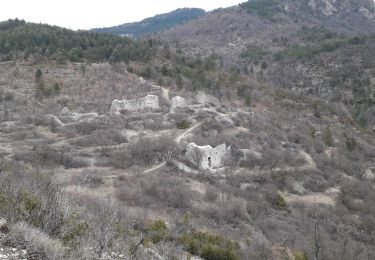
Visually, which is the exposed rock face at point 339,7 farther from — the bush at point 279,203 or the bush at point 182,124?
the bush at point 279,203

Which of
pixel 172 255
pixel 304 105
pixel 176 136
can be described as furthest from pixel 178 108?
pixel 172 255

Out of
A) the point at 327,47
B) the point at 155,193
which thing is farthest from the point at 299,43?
the point at 155,193

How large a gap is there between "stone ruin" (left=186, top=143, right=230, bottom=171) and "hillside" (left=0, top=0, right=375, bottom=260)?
0.28ft

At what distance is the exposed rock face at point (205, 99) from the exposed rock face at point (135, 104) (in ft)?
20.8

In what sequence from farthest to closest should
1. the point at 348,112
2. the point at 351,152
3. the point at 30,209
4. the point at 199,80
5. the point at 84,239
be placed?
the point at 348,112 → the point at 199,80 → the point at 351,152 → the point at 30,209 → the point at 84,239

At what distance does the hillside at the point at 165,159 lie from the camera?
39.1 feet

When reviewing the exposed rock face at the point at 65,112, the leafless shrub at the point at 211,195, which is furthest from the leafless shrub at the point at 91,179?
the exposed rock face at the point at 65,112

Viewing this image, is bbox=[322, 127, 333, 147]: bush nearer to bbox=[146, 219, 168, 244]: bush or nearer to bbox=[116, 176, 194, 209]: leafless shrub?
bbox=[116, 176, 194, 209]: leafless shrub

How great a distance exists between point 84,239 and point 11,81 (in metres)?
49.9

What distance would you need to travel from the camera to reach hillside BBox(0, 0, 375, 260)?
11.9 m

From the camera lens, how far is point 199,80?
62594 millimetres

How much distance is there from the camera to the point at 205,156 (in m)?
33.1

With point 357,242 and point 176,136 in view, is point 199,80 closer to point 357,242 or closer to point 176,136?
point 176,136

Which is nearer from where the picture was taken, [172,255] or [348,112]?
[172,255]
